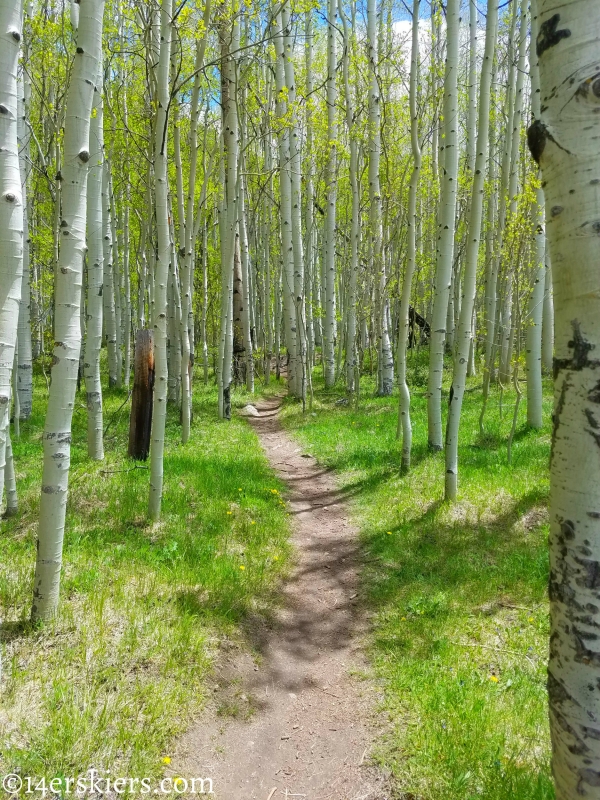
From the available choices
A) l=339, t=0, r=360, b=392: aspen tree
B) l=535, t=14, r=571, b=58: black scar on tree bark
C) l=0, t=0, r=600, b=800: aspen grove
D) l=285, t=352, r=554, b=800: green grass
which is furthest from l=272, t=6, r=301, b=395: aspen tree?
l=535, t=14, r=571, b=58: black scar on tree bark

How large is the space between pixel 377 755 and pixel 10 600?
8.36 ft

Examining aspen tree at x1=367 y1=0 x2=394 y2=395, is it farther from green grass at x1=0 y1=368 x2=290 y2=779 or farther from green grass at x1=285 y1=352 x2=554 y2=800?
green grass at x1=0 y1=368 x2=290 y2=779

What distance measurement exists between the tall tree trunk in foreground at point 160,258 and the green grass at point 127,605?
57 cm

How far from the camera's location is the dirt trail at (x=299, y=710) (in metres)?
2.71

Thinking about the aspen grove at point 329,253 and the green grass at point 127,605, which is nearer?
the aspen grove at point 329,253

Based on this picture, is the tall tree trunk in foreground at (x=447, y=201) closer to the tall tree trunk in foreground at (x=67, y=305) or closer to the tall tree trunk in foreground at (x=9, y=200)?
the tall tree trunk in foreground at (x=67, y=305)

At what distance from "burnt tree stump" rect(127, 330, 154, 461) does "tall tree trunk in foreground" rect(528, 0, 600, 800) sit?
20.9 feet

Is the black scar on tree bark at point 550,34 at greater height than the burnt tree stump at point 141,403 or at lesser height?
greater

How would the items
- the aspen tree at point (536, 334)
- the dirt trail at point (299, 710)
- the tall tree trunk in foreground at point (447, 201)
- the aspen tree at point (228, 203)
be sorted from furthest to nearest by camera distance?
1. the aspen tree at point (228, 203)
2. the aspen tree at point (536, 334)
3. the tall tree trunk in foreground at point (447, 201)
4. the dirt trail at point (299, 710)

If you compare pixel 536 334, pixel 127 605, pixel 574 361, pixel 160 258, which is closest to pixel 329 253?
pixel 536 334

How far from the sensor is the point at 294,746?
2.99 m

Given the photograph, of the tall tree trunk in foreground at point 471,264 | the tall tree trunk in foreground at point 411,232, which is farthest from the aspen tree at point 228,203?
the tall tree trunk in foreground at point 471,264

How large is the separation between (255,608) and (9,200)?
326 cm

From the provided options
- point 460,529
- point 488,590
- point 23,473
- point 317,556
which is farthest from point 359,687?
point 23,473
